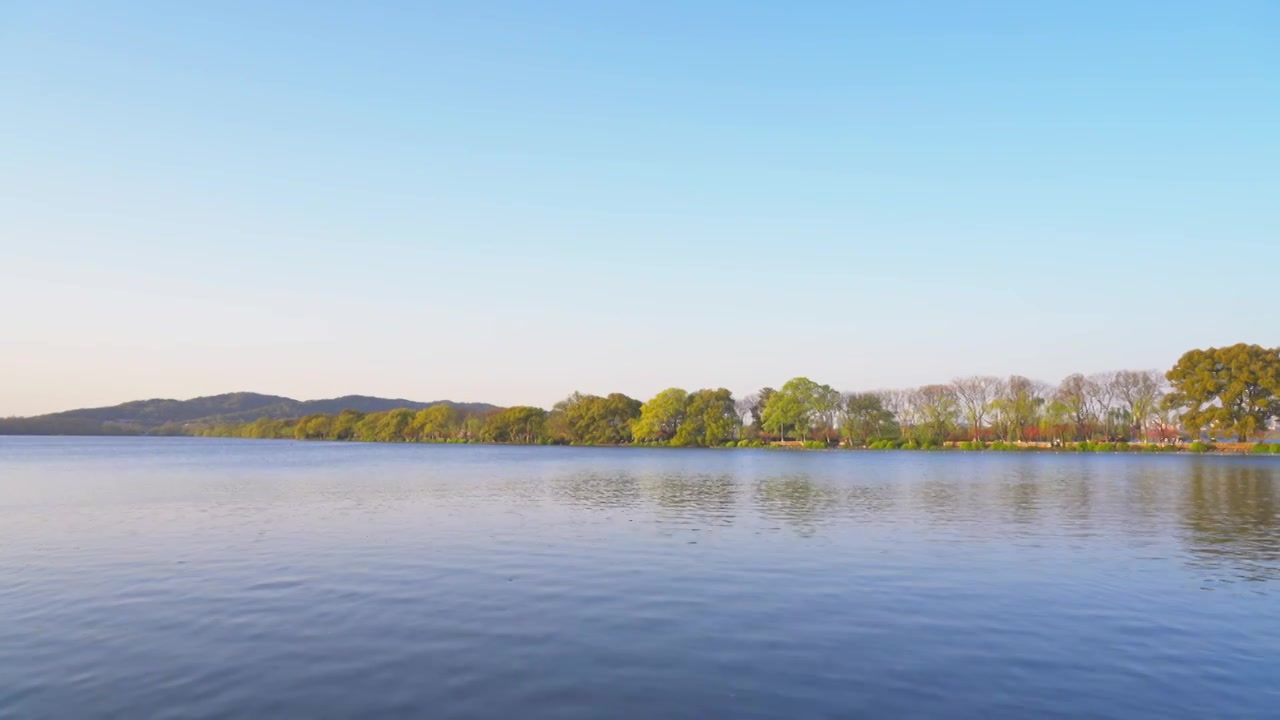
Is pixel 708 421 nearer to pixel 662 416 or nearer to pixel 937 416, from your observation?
pixel 662 416

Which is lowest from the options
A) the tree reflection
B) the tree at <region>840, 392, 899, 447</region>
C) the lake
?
the lake

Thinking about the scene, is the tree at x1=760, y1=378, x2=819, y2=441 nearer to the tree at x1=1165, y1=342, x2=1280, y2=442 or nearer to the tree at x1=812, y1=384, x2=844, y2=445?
the tree at x1=812, y1=384, x2=844, y2=445

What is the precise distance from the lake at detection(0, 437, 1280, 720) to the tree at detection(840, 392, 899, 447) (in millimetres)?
139792

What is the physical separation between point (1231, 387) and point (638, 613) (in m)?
133

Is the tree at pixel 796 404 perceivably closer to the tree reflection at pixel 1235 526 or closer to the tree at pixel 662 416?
the tree at pixel 662 416

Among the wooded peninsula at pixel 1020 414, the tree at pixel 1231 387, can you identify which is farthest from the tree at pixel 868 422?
the tree at pixel 1231 387

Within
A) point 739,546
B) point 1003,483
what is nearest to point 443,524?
point 739,546

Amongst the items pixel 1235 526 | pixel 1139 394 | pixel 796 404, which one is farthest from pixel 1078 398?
pixel 1235 526

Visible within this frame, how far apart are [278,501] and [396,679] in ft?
121

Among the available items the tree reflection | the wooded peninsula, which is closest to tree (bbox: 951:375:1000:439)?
the wooded peninsula

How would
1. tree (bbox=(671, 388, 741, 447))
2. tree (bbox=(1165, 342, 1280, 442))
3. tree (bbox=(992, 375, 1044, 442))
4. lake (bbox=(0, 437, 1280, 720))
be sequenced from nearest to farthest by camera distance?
lake (bbox=(0, 437, 1280, 720)) → tree (bbox=(1165, 342, 1280, 442)) → tree (bbox=(992, 375, 1044, 442)) → tree (bbox=(671, 388, 741, 447))

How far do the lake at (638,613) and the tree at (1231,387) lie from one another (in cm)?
9767

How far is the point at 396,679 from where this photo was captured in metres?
13.0

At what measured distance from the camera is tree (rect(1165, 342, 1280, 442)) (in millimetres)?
116000
